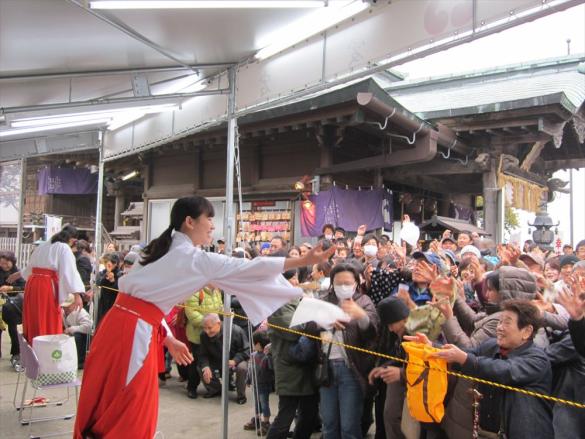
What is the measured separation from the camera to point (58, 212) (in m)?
19.3

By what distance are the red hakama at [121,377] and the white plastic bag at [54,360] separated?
2183 millimetres

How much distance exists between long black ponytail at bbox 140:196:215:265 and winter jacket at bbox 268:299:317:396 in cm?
153

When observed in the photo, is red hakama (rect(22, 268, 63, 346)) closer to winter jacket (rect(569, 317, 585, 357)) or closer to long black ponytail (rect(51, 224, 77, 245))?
long black ponytail (rect(51, 224, 77, 245))

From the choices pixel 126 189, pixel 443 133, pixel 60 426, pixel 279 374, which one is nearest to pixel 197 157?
pixel 126 189

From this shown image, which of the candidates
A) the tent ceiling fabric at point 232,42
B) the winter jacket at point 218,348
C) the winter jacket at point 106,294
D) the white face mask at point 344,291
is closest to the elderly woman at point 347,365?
the white face mask at point 344,291

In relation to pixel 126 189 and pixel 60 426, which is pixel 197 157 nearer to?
pixel 126 189

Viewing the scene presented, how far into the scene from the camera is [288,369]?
4262 mm

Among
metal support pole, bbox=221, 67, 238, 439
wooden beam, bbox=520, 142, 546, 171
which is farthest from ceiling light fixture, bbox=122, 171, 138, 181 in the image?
wooden beam, bbox=520, 142, 546, 171

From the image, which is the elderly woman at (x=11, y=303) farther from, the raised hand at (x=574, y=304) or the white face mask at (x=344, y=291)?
the raised hand at (x=574, y=304)

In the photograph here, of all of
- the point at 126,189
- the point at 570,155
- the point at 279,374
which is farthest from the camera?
the point at 126,189

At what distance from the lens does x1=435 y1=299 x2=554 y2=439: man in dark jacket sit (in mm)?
2875

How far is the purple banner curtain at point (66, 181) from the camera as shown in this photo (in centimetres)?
1828

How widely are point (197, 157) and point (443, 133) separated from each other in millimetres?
6258

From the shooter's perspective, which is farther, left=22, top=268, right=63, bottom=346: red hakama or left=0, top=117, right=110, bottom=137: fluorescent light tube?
left=0, top=117, right=110, bottom=137: fluorescent light tube
